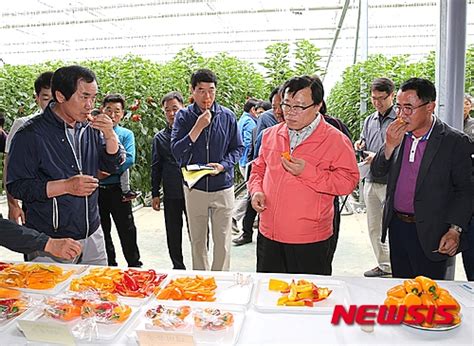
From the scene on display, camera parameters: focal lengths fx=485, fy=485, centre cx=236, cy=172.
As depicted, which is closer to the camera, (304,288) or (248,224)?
(304,288)

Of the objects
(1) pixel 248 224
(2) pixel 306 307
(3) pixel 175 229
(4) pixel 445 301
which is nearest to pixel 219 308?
(2) pixel 306 307

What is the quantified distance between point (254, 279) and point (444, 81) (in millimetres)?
1902

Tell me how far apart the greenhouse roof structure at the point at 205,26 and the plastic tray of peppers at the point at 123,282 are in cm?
572

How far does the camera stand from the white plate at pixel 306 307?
1.51 meters

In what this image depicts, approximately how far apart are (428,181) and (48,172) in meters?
1.74

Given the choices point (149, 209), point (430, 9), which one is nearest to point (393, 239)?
point (149, 209)

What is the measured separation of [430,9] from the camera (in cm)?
818

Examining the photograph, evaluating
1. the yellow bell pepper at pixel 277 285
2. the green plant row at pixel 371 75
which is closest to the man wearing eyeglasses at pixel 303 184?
the yellow bell pepper at pixel 277 285

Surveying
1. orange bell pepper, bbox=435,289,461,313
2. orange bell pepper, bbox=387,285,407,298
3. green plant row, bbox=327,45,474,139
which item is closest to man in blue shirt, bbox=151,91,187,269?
orange bell pepper, bbox=387,285,407,298

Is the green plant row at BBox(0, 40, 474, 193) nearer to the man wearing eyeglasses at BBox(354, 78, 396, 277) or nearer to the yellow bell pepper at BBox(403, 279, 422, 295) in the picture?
the man wearing eyeglasses at BBox(354, 78, 396, 277)

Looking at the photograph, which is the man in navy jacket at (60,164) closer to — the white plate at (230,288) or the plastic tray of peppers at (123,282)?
the plastic tray of peppers at (123,282)

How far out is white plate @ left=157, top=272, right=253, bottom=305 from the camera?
1.60 metres

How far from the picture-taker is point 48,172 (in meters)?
2.13

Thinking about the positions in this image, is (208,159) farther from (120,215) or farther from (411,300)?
(411,300)
